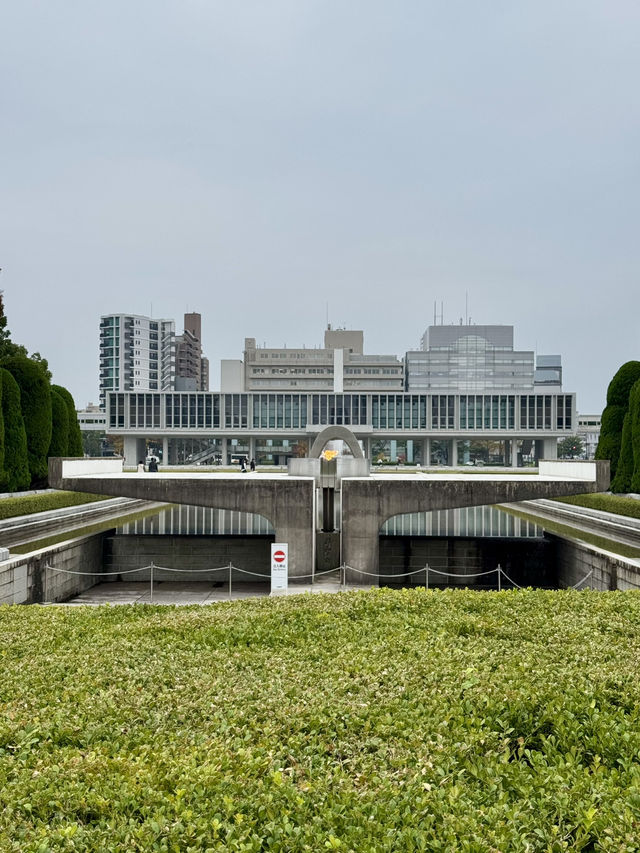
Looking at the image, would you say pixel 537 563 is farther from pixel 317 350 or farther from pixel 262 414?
pixel 317 350

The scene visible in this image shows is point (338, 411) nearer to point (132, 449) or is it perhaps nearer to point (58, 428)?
point (132, 449)

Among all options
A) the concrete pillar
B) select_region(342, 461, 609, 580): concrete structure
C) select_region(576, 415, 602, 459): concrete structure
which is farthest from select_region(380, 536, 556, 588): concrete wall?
select_region(576, 415, 602, 459): concrete structure

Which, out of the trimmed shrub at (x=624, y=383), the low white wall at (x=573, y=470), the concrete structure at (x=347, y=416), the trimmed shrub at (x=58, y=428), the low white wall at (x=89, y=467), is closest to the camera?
the low white wall at (x=573, y=470)

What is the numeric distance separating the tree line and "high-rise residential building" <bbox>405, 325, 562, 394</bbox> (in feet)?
299

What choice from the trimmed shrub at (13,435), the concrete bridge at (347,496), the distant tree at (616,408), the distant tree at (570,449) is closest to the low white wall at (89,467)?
the concrete bridge at (347,496)

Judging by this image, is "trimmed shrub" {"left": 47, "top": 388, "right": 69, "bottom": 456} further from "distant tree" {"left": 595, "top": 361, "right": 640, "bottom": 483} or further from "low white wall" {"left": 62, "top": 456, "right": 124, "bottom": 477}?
"distant tree" {"left": 595, "top": 361, "right": 640, "bottom": 483}

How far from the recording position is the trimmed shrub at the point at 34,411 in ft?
107

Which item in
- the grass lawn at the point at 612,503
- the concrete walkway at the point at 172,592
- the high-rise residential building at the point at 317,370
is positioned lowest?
the concrete walkway at the point at 172,592

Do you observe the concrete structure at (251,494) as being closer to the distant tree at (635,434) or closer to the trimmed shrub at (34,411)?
the trimmed shrub at (34,411)

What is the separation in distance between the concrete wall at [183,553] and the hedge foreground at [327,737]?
1698 centimetres

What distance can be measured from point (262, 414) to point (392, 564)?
53.7 metres

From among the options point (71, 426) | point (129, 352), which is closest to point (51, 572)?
point (71, 426)

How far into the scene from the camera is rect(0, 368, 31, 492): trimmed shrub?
30359mm

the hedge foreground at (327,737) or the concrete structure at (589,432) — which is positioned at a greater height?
the concrete structure at (589,432)
